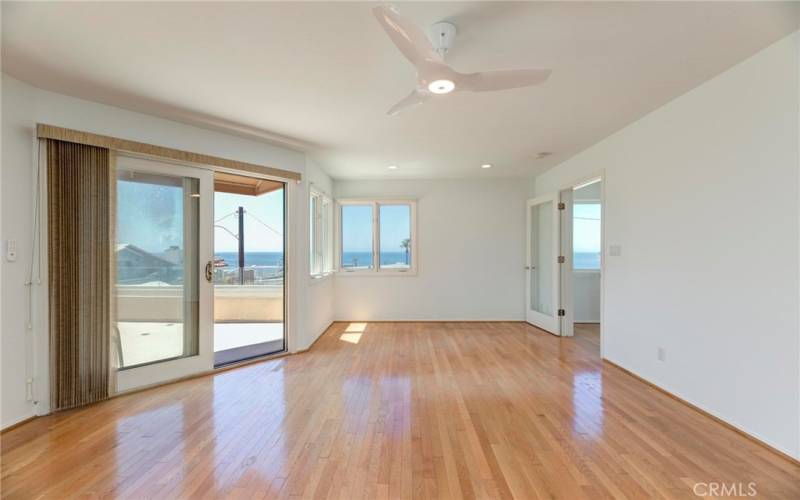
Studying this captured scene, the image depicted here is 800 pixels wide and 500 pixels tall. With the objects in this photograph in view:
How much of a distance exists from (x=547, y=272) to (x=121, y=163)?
537 centimetres

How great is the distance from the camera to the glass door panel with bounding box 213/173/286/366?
12.4 feet

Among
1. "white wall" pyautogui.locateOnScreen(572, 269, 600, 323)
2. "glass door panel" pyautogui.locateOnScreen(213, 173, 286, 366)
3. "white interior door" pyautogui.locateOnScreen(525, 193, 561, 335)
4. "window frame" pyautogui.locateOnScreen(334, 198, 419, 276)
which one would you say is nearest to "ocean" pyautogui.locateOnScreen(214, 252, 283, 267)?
"glass door panel" pyautogui.locateOnScreen(213, 173, 286, 366)

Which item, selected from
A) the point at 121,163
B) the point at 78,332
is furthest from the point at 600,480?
the point at 121,163

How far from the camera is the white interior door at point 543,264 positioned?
4.99 m

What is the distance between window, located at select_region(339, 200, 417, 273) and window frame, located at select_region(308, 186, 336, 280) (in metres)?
0.25

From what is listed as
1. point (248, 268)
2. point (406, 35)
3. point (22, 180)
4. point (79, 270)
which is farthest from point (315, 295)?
point (406, 35)

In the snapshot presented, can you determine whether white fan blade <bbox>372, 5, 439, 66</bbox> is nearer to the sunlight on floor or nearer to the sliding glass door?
the sliding glass door

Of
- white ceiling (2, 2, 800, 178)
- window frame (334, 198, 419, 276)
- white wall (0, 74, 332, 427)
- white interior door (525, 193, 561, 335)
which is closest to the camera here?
white ceiling (2, 2, 800, 178)

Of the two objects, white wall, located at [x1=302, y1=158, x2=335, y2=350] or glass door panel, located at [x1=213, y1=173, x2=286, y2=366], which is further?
white wall, located at [x1=302, y1=158, x2=335, y2=350]

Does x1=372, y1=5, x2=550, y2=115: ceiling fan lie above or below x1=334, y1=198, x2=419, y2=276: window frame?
above

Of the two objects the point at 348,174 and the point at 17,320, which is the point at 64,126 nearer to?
the point at 17,320

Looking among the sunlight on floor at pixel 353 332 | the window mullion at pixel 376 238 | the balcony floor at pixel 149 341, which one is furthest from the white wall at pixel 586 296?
the balcony floor at pixel 149 341

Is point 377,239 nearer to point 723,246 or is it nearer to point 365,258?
point 365,258

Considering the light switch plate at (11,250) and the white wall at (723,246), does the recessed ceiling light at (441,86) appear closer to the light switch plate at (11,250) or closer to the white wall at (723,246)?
the white wall at (723,246)
